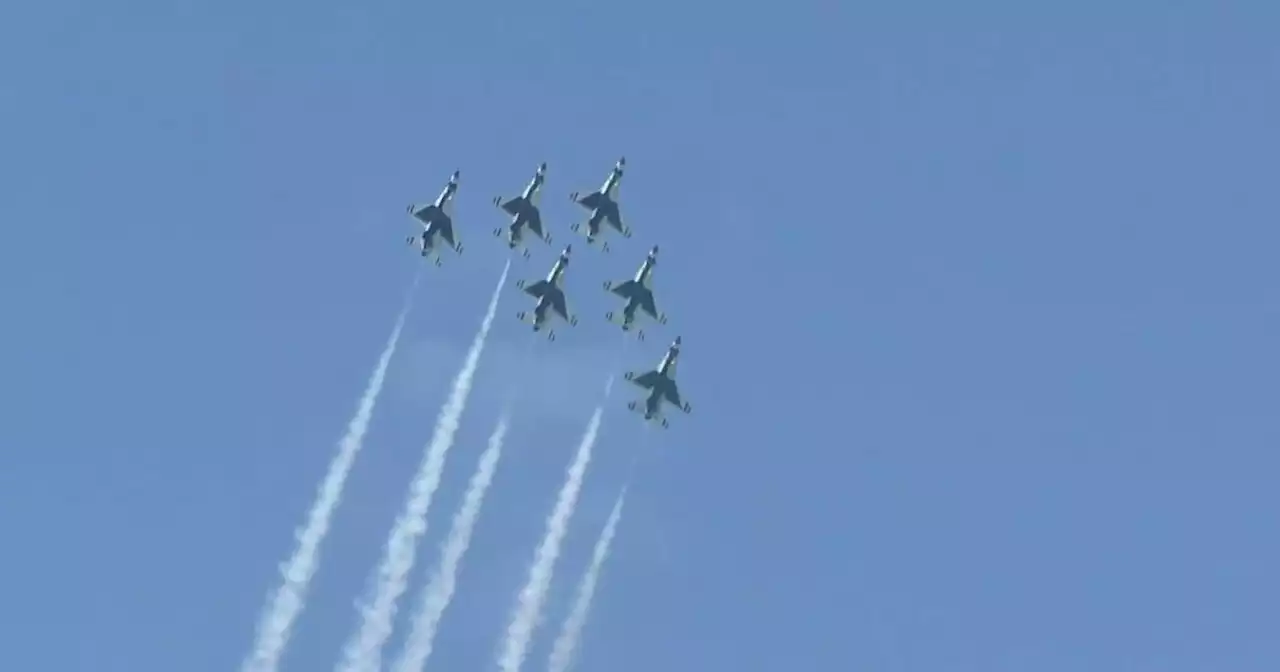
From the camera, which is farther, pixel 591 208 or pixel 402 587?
pixel 591 208

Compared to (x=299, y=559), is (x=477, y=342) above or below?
above

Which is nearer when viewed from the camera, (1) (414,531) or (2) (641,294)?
(1) (414,531)

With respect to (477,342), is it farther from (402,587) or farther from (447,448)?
(402,587)

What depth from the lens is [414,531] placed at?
14912 cm

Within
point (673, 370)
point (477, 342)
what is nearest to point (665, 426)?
point (673, 370)

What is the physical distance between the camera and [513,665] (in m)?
142

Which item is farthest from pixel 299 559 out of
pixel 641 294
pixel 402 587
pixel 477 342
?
pixel 641 294

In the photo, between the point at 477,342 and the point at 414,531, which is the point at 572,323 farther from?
the point at 414,531

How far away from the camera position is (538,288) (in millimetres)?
159250

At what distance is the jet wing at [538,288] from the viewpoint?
522ft

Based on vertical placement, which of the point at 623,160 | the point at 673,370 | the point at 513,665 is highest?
the point at 623,160

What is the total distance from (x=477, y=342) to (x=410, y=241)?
8.40 m

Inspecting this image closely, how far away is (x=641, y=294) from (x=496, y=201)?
1159 centimetres

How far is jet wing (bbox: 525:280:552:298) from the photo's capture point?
15912 cm
